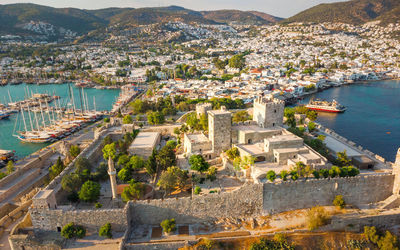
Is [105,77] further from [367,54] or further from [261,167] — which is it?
[367,54]

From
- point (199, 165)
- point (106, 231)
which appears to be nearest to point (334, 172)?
point (199, 165)

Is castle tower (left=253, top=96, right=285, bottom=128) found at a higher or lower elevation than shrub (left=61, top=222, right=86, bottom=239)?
higher

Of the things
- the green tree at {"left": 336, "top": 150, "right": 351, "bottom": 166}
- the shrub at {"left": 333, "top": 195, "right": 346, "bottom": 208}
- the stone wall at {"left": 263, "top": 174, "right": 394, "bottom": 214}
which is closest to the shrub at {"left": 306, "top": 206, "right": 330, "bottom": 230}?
the stone wall at {"left": 263, "top": 174, "right": 394, "bottom": 214}

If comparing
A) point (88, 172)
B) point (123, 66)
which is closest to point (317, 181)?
point (88, 172)

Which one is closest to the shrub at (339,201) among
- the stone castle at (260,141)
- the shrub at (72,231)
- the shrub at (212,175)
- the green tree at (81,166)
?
the stone castle at (260,141)

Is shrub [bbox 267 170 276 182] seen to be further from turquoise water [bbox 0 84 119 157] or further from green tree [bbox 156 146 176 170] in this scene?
turquoise water [bbox 0 84 119 157]

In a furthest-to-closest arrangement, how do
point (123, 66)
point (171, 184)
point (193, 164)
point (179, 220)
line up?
point (123, 66), point (193, 164), point (171, 184), point (179, 220)
